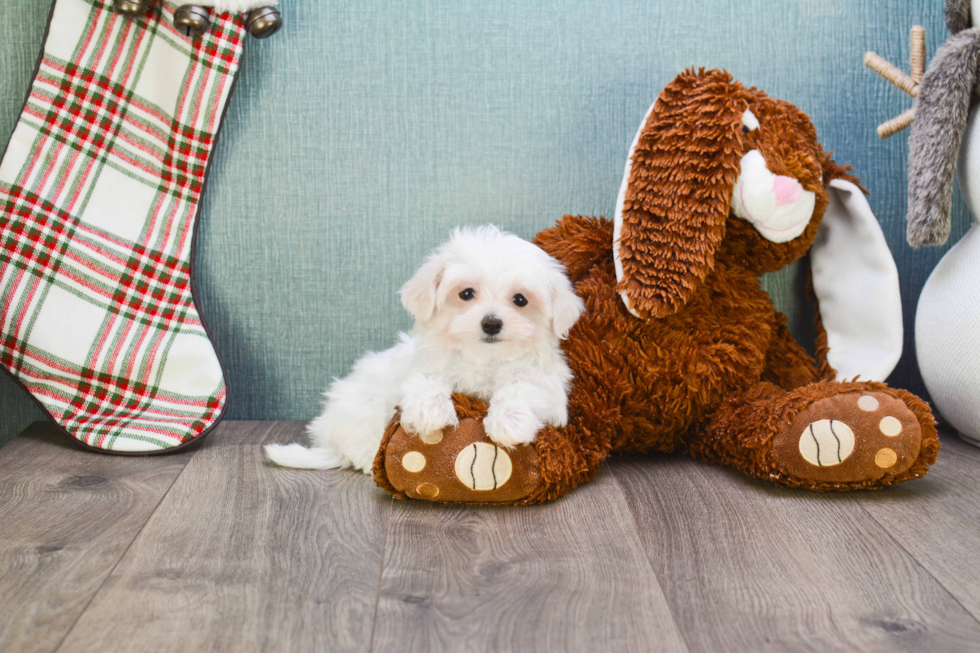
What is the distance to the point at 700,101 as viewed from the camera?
116cm

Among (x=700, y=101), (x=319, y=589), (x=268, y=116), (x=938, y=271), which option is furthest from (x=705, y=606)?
(x=268, y=116)

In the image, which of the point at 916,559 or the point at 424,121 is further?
the point at 424,121

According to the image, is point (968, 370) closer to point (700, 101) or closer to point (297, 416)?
point (700, 101)

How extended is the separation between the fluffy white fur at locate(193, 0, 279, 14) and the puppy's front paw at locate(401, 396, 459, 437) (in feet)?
2.37

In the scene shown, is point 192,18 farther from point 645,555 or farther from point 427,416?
point 645,555

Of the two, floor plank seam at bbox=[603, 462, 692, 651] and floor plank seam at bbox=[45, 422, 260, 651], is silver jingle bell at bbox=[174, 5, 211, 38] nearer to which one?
floor plank seam at bbox=[45, 422, 260, 651]

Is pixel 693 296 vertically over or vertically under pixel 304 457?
over

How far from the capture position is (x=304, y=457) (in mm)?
1241

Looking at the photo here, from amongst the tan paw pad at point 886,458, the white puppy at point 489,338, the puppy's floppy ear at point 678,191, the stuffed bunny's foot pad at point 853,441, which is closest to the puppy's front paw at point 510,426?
the white puppy at point 489,338

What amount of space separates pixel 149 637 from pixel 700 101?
96 centimetres

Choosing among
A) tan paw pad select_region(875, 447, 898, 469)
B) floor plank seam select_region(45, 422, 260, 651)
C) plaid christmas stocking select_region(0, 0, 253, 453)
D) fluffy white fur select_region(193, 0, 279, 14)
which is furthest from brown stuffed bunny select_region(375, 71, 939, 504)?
fluffy white fur select_region(193, 0, 279, 14)

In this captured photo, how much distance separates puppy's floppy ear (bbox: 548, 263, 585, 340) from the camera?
1.11 meters

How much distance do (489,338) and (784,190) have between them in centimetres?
47

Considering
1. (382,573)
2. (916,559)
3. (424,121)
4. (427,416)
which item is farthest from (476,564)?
(424,121)
